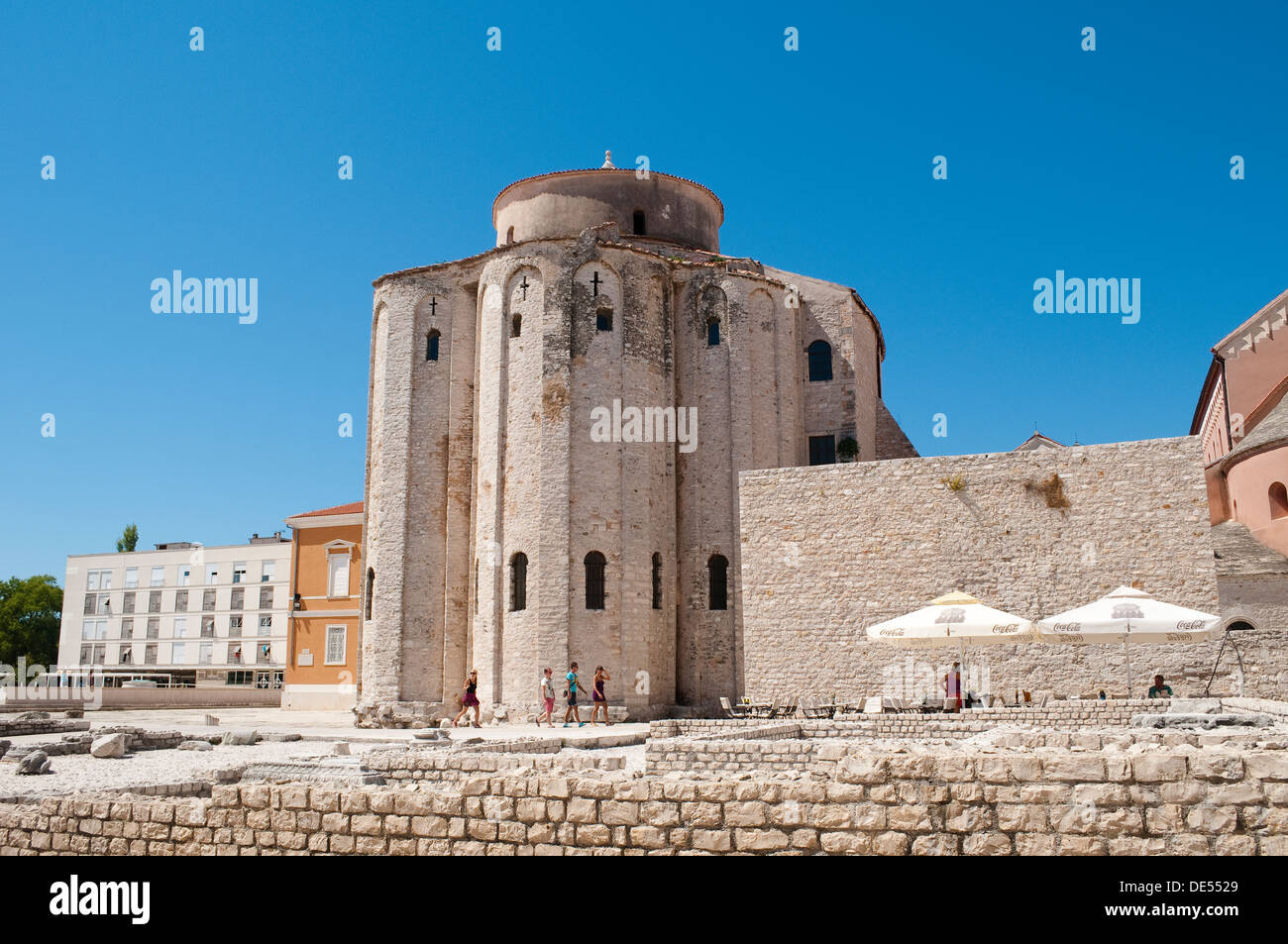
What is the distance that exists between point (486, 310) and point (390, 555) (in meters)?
7.36

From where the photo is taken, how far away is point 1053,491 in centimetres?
1830

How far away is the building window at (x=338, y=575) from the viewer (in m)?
38.9

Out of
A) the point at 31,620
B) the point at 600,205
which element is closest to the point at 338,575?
the point at 600,205

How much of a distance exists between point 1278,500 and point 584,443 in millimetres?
16983

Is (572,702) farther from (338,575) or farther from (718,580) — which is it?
(338,575)

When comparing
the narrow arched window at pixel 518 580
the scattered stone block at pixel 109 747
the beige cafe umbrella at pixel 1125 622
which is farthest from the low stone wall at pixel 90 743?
the beige cafe umbrella at pixel 1125 622

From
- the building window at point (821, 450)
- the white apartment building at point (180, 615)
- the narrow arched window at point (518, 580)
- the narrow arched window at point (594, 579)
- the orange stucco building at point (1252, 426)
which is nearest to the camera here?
the orange stucco building at point (1252, 426)

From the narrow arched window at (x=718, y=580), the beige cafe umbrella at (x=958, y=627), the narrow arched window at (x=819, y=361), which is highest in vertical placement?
the narrow arched window at (x=819, y=361)

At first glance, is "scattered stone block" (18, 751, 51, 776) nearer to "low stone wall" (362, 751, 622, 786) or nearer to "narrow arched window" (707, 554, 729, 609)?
"low stone wall" (362, 751, 622, 786)

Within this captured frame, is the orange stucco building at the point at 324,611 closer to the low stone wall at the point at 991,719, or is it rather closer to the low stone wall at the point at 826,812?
the low stone wall at the point at 991,719

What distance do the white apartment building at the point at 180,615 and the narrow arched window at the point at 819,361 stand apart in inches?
1399

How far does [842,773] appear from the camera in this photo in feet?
18.4
